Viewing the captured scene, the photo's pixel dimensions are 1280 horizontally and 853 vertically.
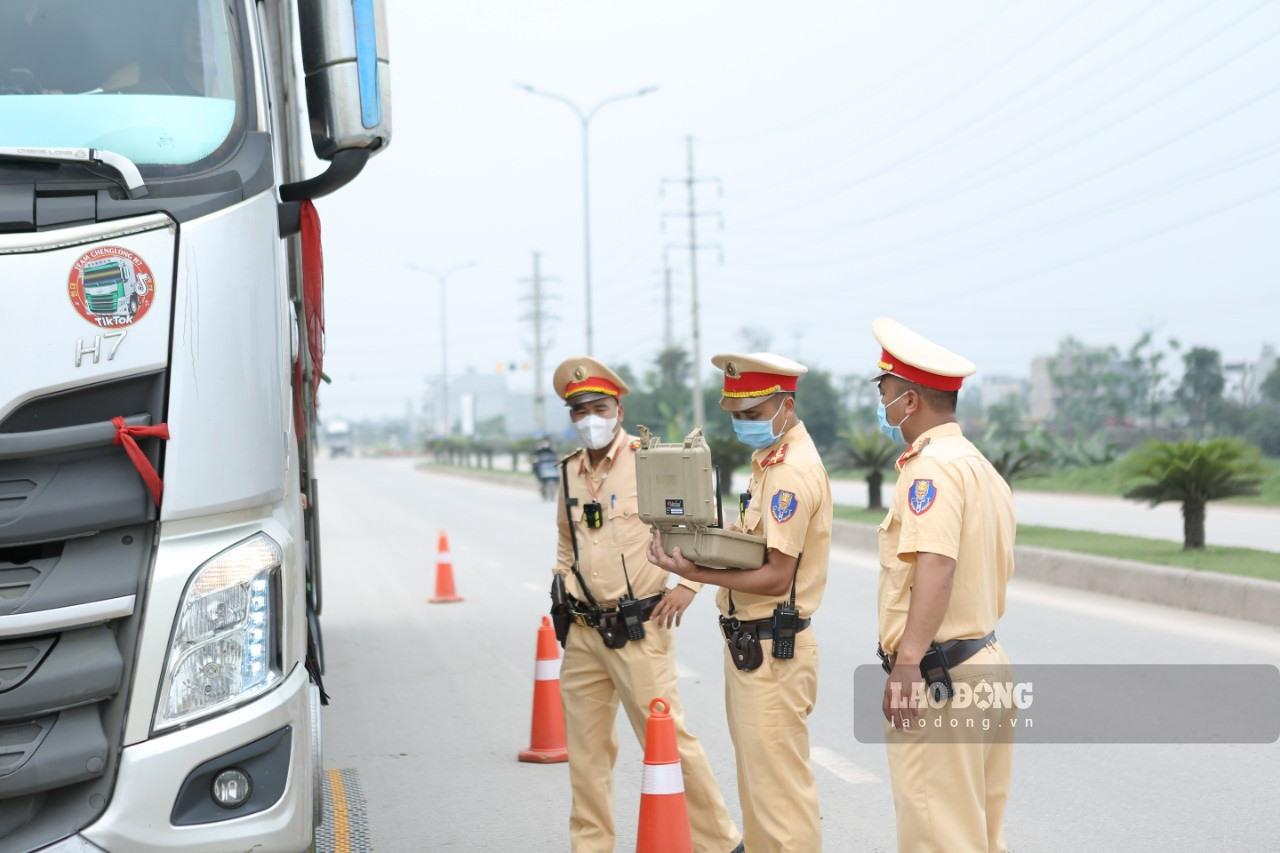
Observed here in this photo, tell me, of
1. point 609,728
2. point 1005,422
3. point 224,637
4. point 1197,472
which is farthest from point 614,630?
point 1005,422

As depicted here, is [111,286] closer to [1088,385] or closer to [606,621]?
[606,621]

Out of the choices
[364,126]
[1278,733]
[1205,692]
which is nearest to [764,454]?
[364,126]

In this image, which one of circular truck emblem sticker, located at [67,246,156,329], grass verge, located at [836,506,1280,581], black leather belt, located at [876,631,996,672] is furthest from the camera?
grass verge, located at [836,506,1280,581]

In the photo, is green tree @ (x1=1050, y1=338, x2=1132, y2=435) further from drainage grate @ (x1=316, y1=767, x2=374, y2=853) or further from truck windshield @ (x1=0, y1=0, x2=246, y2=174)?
truck windshield @ (x1=0, y1=0, x2=246, y2=174)

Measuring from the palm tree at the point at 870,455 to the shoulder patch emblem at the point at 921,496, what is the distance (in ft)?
54.4

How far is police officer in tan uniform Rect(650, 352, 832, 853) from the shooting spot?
4.37 meters

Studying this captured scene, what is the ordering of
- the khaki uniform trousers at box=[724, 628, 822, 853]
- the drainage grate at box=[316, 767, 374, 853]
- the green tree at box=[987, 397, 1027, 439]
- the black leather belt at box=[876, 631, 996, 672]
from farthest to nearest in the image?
the green tree at box=[987, 397, 1027, 439] < the drainage grate at box=[316, 767, 374, 853] < the khaki uniform trousers at box=[724, 628, 822, 853] < the black leather belt at box=[876, 631, 996, 672]

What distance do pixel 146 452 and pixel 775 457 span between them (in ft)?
6.48

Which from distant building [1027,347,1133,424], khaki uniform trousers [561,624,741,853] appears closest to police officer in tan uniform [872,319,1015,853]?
khaki uniform trousers [561,624,741,853]

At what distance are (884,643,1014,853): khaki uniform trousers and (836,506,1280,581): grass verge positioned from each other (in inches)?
320

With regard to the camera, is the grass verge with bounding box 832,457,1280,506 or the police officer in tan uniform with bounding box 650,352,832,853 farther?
the grass verge with bounding box 832,457,1280,506

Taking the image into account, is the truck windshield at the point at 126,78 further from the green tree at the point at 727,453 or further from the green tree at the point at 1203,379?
the green tree at the point at 1203,379

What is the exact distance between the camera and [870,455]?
20.3 meters

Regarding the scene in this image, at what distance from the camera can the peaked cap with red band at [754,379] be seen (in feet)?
15.1
